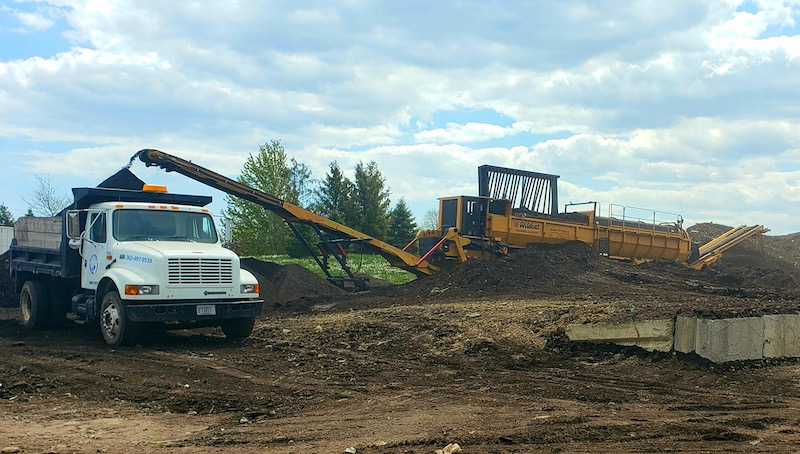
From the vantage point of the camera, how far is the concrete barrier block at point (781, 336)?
1056cm

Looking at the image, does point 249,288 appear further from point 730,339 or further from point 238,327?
point 730,339

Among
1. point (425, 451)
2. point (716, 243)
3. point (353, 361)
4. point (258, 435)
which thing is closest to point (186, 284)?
point (353, 361)

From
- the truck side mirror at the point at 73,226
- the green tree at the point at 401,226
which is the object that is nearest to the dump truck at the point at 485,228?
the truck side mirror at the point at 73,226

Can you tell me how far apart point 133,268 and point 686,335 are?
27.6 feet

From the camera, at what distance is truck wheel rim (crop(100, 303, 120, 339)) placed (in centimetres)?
1170

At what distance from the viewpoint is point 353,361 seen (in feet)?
35.8

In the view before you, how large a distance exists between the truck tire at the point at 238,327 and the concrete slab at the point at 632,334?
540 centimetres

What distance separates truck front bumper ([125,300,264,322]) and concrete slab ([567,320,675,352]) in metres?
5.29

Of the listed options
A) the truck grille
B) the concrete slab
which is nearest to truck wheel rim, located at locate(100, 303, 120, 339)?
the truck grille

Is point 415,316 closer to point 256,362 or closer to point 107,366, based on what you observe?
point 256,362

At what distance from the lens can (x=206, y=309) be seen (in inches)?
464

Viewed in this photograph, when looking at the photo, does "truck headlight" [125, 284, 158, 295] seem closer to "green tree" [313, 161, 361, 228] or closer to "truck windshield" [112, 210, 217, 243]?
"truck windshield" [112, 210, 217, 243]

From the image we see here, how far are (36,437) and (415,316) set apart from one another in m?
8.47

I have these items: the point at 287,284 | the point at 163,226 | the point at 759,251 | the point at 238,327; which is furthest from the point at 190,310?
the point at 759,251
